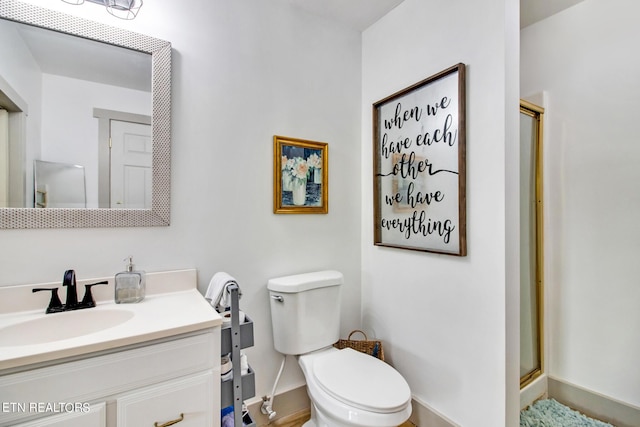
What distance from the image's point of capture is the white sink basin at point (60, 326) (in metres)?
0.99

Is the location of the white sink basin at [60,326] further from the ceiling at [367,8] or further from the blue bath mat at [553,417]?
the blue bath mat at [553,417]

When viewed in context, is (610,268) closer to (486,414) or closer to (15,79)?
(486,414)

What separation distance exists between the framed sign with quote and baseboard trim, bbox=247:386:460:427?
847mm

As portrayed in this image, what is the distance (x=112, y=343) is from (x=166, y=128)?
0.96 metres

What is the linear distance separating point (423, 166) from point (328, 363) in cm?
114

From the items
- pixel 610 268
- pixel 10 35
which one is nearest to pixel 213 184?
pixel 10 35

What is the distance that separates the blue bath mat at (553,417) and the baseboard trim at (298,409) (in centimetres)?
50

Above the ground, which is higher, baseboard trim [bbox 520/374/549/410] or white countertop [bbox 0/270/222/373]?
white countertop [bbox 0/270/222/373]

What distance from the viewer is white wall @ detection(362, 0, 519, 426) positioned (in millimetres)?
1273

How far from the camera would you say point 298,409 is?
1.73 meters

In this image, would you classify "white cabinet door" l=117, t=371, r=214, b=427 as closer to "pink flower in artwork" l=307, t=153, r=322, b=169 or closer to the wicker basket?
the wicker basket

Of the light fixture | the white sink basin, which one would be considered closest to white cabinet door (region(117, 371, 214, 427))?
the white sink basin

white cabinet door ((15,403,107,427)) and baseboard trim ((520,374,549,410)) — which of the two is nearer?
white cabinet door ((15,403,107,427))

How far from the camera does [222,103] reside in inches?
60.9
